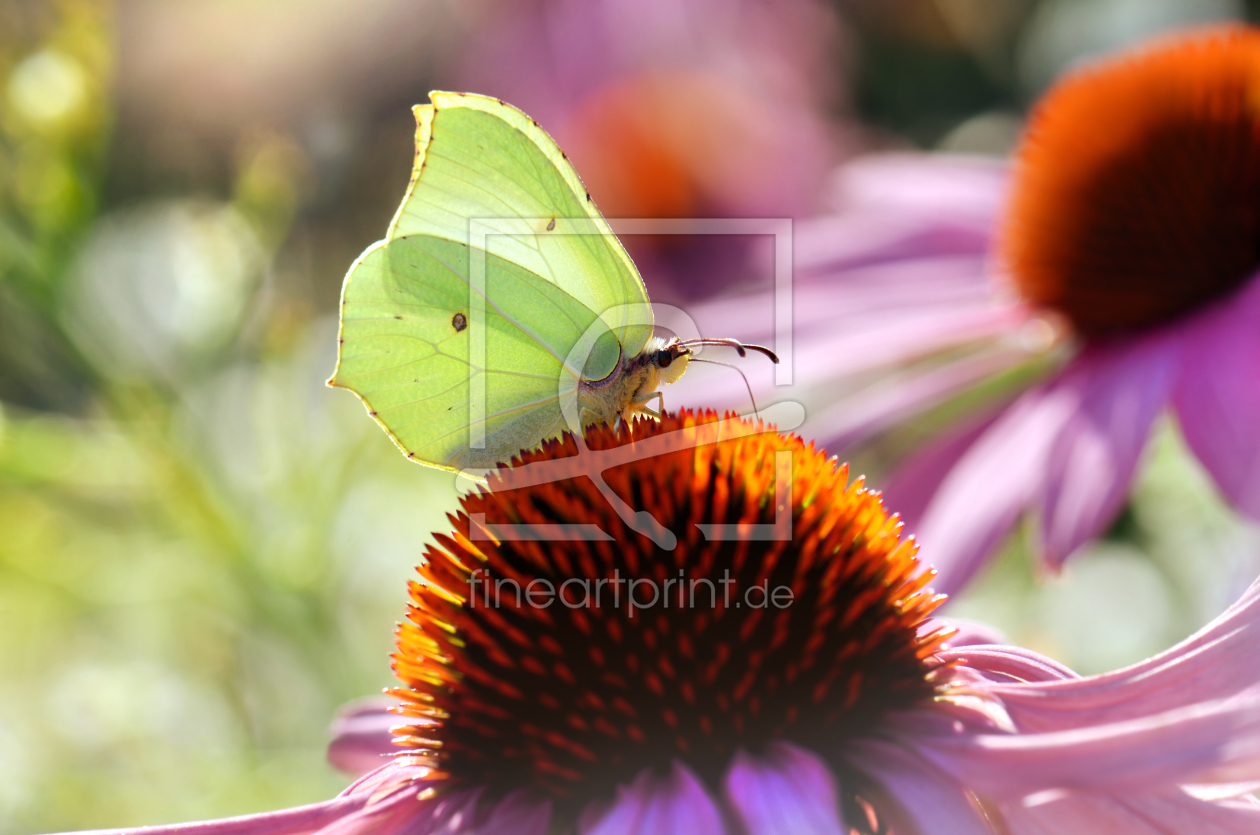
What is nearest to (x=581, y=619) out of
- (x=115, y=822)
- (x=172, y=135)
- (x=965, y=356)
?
(x=965, y=356)

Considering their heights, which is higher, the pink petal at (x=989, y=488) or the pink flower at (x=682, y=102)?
the pink flower at (x=682, y=102)

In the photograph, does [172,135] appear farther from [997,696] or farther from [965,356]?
[997,696]

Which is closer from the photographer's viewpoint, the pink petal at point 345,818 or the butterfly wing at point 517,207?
the pink petal at point 345,818

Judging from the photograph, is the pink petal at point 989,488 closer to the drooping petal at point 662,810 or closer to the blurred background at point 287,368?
the blurred background at point 287,368

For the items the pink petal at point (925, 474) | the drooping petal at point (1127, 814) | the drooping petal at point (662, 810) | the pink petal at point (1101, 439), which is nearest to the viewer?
the drooping petal at point (662, 810)

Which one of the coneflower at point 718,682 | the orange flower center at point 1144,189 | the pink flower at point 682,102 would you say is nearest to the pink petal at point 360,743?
the coneflower at point 718,682

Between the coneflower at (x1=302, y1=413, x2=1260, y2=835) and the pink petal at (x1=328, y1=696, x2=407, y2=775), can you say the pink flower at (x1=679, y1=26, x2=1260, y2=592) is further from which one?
the pink petal at (x1=328, y1=696, x2=407, y2=775)

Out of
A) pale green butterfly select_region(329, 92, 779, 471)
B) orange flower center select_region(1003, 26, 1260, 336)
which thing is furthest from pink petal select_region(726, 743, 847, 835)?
orange flower center select_region(1003, 26, 1260, 336)

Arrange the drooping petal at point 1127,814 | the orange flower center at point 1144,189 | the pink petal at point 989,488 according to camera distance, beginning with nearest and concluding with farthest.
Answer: the drooping petal at point 1127,814 → the pink petal at point 989,488 → the orange flower center at point 1144,189
